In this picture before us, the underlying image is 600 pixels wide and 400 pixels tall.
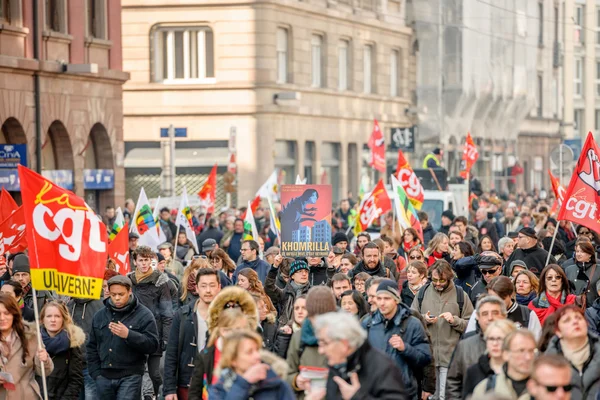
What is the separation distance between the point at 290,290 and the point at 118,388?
97.3 inches

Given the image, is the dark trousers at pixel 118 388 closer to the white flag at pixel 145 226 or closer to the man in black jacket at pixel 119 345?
the man in black jacket at pixel 119 345

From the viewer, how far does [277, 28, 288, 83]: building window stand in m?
44.7

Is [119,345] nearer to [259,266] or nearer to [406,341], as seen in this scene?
[406,341]

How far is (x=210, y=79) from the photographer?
44.0 m

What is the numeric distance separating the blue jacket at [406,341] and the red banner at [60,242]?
230 cm

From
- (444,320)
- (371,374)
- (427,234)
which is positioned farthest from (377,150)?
(371,374)

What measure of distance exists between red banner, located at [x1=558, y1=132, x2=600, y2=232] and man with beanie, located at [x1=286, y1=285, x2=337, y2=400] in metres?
7.96

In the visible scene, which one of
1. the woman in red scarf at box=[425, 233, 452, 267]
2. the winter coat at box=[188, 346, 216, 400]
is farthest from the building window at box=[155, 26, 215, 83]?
the winter coat at box=[188, 346, 216, 400]

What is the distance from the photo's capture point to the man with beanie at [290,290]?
532 inches

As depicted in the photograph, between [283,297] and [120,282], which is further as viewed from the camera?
[283,297]

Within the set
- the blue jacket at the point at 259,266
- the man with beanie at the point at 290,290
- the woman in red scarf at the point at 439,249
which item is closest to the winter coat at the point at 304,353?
the man with beanie at the point at 290,290

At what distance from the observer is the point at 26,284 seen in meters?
14.4

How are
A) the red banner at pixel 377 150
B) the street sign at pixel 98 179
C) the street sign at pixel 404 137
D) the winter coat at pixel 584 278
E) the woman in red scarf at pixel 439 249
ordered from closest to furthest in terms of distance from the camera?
the winter coat at pixel 584 278
the woman in red scarf at pixel 439 249
the street sign at pixel 98 179
the red banner at pixel 377 150
the street sign at pixel 404 137

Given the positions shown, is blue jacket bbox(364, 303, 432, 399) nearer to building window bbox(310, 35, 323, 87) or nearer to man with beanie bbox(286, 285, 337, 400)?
man with beanie bbox(286, 285, 337, 400)
